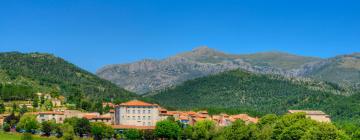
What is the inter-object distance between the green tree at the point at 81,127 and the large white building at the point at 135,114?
2421 cm

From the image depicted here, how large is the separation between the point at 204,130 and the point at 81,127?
102ft

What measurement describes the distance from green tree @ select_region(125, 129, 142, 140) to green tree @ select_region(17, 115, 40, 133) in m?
23.6

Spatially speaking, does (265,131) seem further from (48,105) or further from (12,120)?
(48,105)

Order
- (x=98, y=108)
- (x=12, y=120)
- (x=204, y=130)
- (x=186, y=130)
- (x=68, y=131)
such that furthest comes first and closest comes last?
(x=98, y=108) → (x=12, y=120) → (x=186, y=130) → (x=204, y=130) → (x=68, y=131)

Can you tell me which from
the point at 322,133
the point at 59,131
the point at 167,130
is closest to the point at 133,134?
the point at 167,130

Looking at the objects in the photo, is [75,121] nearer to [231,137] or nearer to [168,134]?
[168,134]

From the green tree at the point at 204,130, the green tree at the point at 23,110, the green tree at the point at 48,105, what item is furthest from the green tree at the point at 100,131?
the green tree at the point at 48,105

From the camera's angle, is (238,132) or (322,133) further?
(238,132)

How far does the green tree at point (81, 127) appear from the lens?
144m

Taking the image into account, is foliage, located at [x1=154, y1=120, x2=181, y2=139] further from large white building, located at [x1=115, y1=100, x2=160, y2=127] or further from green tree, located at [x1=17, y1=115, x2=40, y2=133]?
green tree, located at [x1=17, y1=115, x2=40, y2=133]

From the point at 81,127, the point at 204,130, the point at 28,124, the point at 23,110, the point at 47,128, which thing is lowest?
the point at 204,130

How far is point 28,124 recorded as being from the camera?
14488 cm

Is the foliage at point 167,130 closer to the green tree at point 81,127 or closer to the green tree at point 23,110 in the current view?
the green tree at point 81,127

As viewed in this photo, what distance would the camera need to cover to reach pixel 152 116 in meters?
172
